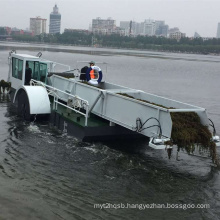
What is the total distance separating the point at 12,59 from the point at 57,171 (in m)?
8.03

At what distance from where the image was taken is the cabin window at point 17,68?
14.9 m

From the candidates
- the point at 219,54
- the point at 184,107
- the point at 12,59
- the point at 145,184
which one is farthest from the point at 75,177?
the point at 219,54

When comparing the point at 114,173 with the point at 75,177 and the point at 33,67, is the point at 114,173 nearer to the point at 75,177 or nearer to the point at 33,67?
the point at 75,177

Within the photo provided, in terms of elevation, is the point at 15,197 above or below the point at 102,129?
below

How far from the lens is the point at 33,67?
595 inches

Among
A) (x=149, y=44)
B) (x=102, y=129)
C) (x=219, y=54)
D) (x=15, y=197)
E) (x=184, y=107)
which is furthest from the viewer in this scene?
(x=149, y=44)

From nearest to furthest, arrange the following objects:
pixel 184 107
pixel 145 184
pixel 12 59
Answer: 1. pixel 145 184
2. pixel 184 107
3. pixel 12 59

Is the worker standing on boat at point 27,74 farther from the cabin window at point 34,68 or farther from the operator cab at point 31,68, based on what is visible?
the cabin window at point 34,68

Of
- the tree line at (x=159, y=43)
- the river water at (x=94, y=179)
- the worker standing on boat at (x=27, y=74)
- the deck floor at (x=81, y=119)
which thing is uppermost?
the tree line at (x=159, y=43)

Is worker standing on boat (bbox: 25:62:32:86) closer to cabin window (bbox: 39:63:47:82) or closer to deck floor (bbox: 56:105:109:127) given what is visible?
cabin window (bbox: 39:63:47:82)

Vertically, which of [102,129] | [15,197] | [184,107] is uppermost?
[184,107]

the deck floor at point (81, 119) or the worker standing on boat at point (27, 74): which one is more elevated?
the worker standing on boat at point (27, 74)

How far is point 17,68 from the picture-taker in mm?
15180

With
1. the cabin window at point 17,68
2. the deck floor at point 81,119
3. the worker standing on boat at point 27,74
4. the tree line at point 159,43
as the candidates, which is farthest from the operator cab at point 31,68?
the tree line at point 159,43
